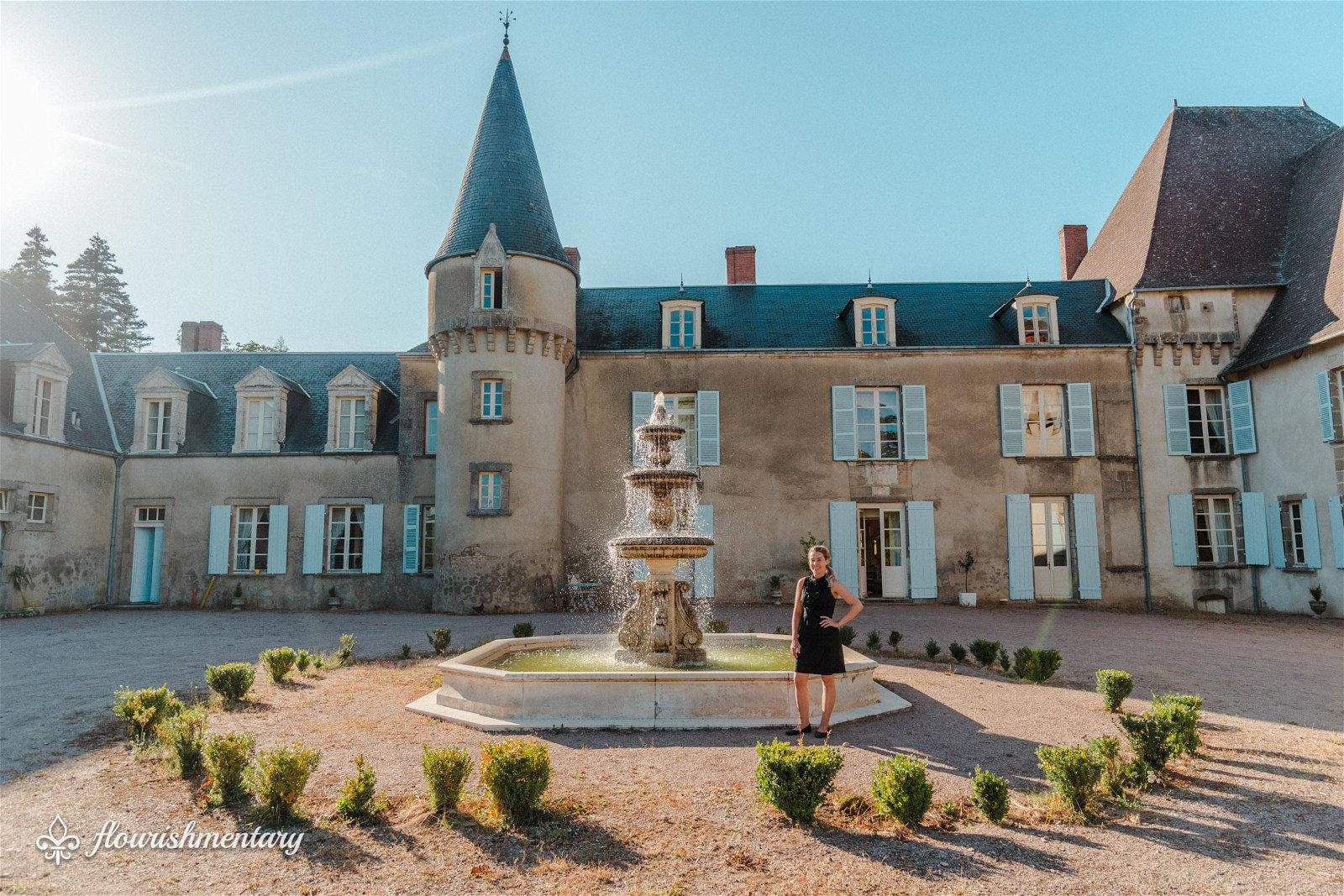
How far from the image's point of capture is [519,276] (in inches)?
705

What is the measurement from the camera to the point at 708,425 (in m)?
19.1

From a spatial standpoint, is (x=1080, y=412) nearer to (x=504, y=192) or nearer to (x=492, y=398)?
(x=492, y=398)

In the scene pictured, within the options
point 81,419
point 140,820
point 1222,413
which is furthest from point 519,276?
point 1222,413

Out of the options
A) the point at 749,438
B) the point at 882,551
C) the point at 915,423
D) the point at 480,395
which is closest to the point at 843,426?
the point at 915,423

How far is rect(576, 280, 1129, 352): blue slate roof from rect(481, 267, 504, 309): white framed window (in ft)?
8.82

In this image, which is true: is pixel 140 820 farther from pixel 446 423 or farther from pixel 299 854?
pixel 446 423

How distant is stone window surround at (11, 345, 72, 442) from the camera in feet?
55.4

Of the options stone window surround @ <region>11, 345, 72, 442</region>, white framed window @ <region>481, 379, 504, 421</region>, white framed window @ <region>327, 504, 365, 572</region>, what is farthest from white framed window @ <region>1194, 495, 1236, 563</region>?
stone window surround @ <region>11, 345, 72, 442</region>

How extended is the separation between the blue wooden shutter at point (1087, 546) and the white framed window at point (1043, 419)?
1.35 metres

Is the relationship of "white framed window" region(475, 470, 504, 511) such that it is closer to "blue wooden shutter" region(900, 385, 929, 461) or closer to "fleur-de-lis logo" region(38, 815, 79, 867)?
"blue wooden shutter" region(900, 385, 929, 461)

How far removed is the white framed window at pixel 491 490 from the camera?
17.6 metres

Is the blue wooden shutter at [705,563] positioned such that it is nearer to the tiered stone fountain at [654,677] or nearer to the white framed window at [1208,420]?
the tiered stone fountain at [654,677]

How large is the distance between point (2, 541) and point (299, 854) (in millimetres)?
16432

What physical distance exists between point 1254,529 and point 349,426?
2132 centimetres
